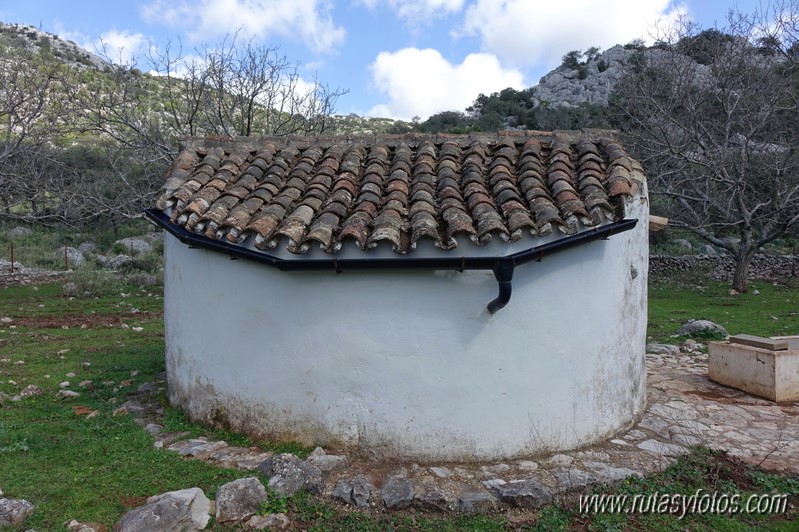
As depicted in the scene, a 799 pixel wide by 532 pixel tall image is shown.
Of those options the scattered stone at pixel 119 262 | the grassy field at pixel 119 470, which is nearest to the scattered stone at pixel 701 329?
the grassy field at pixel 119 470

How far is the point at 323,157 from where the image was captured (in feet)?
22.0

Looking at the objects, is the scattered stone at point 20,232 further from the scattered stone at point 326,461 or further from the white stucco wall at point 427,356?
the scattered stone at point 326,461

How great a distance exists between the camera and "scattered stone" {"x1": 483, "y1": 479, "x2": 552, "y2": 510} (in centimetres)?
432

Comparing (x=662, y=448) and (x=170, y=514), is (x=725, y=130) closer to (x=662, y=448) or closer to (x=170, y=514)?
(x=662, y=448)

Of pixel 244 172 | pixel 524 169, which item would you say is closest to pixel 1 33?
pixel 244 172

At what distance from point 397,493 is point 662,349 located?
717 centimetres

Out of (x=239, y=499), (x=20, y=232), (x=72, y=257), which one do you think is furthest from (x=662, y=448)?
(x=20, y=232)

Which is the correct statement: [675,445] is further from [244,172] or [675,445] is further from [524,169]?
[244,172]

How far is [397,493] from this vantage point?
4.35m

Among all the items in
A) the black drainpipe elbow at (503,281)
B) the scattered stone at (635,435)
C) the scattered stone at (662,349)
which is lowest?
the scattered stone at (635,435)

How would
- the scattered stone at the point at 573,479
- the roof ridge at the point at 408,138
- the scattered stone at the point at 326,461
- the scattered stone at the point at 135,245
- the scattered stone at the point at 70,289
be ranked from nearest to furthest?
the scattered stone at the point at 573,479 → the scattered stone at the point at 326,461 → the roof ridge at the point at 408,138 → the scattered stone at the point at 70,289 → the scattered stone at the point at 135,245

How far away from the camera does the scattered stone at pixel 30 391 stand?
6.99 metres

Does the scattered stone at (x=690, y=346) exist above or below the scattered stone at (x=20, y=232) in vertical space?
below

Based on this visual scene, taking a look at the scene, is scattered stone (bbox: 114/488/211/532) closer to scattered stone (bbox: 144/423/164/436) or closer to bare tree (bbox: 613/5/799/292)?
scattered stone (bbox: 144/423/164/436)
